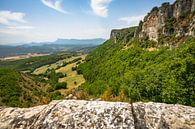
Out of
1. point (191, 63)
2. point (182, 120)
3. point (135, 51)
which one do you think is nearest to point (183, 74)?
point (191, 63)

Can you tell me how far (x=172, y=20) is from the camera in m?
149

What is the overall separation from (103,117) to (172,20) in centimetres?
15059

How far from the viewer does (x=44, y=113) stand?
8242mm

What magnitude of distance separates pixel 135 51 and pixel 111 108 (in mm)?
141514

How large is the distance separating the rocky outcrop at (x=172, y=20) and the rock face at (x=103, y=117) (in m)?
121

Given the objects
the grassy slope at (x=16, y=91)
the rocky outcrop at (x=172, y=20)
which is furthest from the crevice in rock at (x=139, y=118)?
→ the rocky outcrop at (x=172, y=20)

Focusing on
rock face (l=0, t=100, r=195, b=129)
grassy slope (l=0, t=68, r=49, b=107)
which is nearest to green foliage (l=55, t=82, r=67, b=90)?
grassy slope (l=0, t=68, r=49, b=107)

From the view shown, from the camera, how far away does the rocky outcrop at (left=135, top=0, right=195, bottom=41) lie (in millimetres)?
131887

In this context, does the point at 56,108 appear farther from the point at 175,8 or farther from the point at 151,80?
the point at 175,8

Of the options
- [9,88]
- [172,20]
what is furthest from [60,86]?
[172,20]

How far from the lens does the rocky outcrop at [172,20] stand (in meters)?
132

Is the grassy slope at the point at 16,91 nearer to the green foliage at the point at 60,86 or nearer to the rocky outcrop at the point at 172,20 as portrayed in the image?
the green foliage at the point at 60,86

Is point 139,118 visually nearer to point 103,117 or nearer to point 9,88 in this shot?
point 103,117

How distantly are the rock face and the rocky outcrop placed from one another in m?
121
